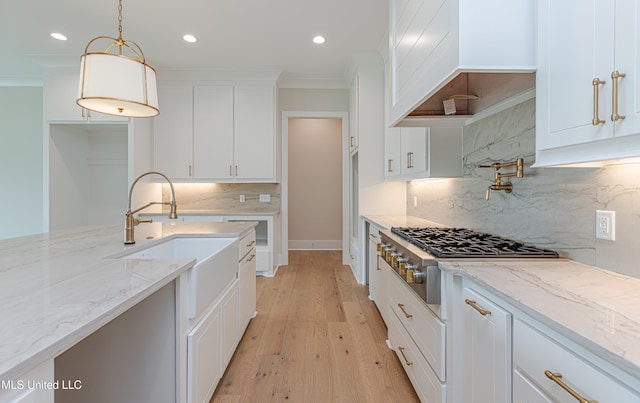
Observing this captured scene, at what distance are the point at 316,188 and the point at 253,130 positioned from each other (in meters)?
2.14

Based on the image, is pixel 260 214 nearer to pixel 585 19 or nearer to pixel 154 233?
pixel 154 233

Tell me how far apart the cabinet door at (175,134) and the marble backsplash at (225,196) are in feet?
1.23

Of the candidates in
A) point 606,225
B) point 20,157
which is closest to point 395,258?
point 606,225

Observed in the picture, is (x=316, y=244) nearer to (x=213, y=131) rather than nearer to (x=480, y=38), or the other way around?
(x=213, y=131)

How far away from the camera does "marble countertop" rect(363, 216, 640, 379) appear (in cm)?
64

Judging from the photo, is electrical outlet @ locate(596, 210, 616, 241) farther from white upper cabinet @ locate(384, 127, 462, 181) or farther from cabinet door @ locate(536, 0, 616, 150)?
white upper cabinet @ locate(384, 127, 462, 181)

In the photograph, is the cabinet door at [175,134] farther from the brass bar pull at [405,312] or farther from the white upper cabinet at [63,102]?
the brass bar pull at [405,312]

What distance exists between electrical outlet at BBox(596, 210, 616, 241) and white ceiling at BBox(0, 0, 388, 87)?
247 cm

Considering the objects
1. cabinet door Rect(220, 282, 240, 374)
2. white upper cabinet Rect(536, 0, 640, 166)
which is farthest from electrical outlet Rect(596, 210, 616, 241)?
cabinet door Rect(220, 282, 240, 374)

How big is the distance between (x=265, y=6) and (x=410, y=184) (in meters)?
2.34

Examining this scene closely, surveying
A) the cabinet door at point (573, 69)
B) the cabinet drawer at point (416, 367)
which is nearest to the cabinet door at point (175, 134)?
the cabinet drawer at point (416, 367)

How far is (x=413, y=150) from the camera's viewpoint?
2656 millimetres

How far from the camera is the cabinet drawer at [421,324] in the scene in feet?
4.44

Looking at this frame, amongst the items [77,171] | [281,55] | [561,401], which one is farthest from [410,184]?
[77,171]
